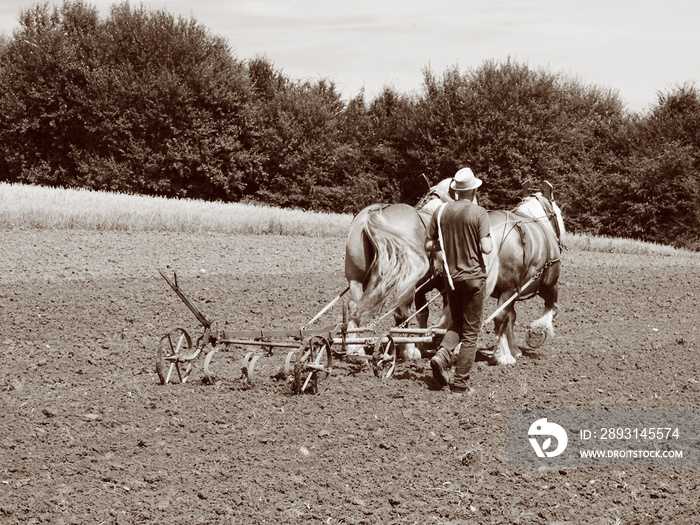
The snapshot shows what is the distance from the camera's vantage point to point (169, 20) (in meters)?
34.7

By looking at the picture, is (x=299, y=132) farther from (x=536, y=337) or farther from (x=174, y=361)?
(x=174, y=361)

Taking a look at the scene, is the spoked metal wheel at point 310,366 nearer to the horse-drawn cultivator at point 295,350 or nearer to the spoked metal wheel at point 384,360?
the horse-drawn cultivator at point 295,350

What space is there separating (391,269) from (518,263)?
5.24ft

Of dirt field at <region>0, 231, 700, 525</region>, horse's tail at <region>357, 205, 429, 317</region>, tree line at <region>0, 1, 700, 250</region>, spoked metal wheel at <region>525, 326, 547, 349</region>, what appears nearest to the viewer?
dirt field at <region>0, 231, 700, 525</region>

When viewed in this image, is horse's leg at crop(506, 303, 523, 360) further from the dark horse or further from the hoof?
the hoof

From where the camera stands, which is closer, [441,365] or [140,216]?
[441,365]

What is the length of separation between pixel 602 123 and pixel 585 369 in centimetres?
2491

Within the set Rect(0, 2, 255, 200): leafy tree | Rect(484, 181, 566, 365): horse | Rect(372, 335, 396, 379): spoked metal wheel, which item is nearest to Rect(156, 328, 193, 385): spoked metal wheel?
Rect(372, 335, 396, 379): spoked metal wheel

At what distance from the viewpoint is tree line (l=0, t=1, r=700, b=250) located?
1139 inches

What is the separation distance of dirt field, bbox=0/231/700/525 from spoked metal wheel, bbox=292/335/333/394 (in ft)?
0.39

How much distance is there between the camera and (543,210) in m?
9.80

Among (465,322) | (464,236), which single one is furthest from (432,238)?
(465,322)

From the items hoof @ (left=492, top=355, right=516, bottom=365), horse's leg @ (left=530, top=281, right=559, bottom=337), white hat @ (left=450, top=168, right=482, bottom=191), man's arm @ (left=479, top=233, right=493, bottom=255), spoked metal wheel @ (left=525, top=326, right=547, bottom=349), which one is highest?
white hat @ (left=450, top=168, right=482, bottom=191)

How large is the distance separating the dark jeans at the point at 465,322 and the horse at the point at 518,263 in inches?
33.6
